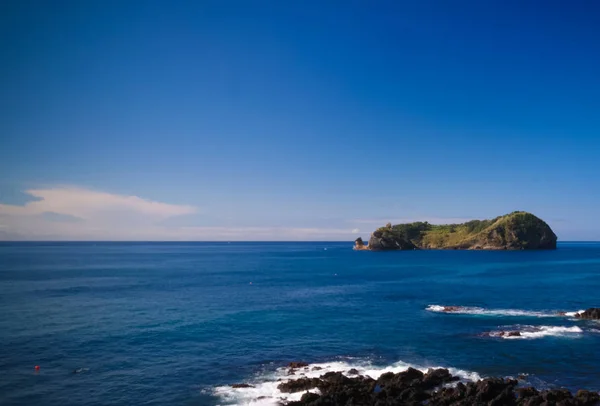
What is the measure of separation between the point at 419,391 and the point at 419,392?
0.15m

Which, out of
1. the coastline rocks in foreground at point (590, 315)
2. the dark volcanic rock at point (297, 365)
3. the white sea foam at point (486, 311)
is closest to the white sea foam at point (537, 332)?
the coastline rocks in foreground at point (590, 315)

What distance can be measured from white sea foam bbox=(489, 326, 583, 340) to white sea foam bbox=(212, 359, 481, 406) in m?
14.2

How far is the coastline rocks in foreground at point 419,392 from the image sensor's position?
26406mm

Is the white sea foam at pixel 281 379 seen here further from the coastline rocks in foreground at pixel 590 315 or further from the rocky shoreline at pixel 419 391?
the coastline rocks in foreground at pixel 590 315

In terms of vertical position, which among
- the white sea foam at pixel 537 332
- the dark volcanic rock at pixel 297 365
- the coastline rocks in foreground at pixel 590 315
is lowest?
the dark volcanic rock at pixel 297 365

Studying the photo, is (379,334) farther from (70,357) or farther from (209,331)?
(70,357)

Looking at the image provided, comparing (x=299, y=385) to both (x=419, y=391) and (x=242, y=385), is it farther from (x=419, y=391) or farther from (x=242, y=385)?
(x=419, y=391)

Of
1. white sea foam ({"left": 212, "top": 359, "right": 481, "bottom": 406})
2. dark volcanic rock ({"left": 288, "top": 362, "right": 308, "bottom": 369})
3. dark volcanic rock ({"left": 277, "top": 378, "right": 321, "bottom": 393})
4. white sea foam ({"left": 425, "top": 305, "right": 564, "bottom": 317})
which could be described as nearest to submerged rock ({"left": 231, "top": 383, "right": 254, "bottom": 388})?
white sea foam ({"left": 212, "top": 359, "right": 481, "bottom": 406})

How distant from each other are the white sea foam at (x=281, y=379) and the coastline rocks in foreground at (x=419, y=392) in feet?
3.34

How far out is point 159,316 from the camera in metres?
56.1

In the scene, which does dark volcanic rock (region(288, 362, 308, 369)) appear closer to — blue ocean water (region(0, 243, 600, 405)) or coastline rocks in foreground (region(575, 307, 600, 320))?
blue ocean water (region(0, 243, 600, 405))

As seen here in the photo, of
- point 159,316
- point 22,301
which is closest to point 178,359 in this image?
point 159,316

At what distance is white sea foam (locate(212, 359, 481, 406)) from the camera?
92.3 feet

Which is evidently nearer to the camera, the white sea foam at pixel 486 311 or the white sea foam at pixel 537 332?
the white sea foam at pixel 537 332
